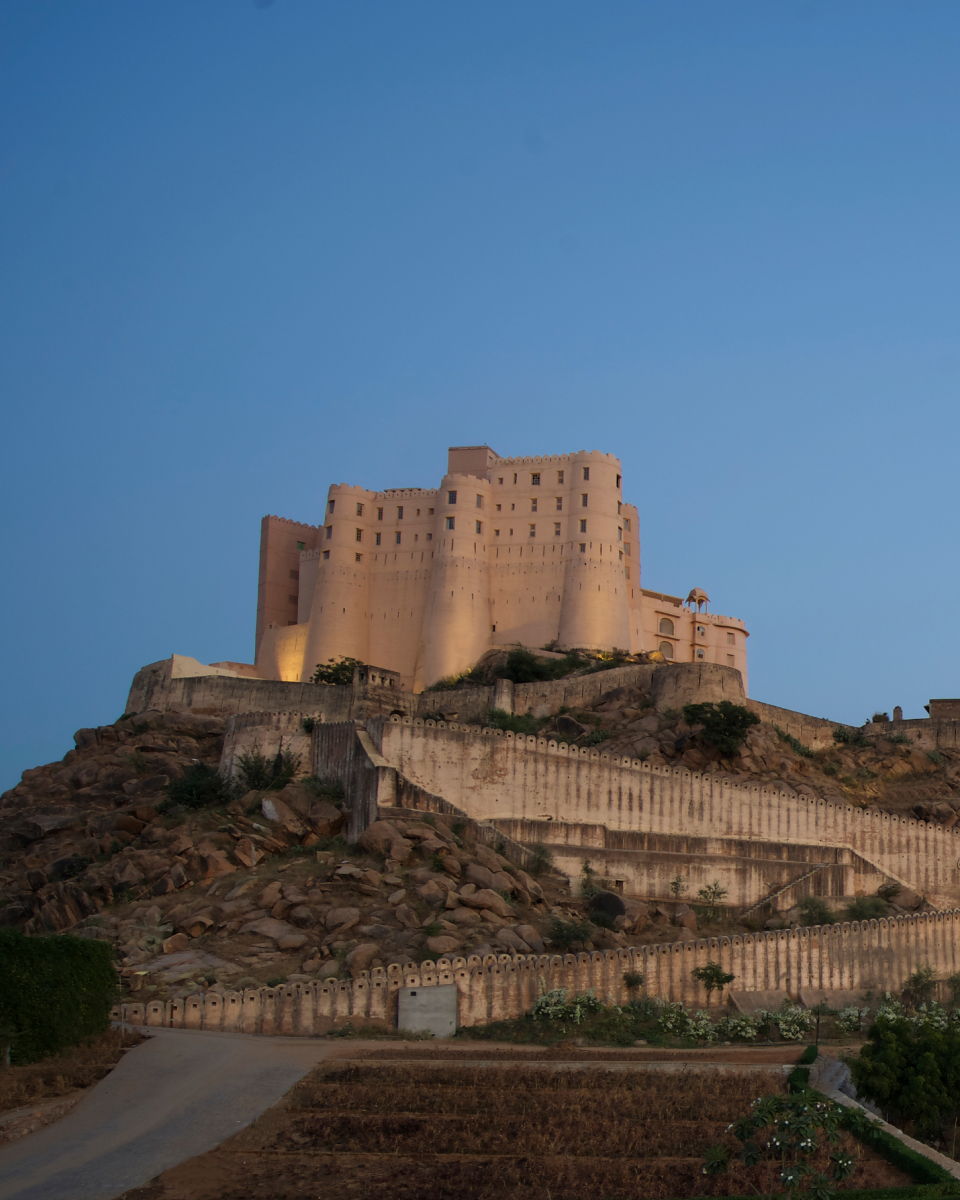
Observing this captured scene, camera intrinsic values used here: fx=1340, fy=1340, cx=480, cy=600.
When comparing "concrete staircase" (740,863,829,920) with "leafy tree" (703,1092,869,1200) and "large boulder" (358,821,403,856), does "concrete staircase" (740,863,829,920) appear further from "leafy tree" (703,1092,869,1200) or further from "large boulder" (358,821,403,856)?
"leafy tree" (703,1092,869,1200)

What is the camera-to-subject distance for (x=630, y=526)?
5875 centimetres

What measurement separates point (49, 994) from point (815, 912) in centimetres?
1845

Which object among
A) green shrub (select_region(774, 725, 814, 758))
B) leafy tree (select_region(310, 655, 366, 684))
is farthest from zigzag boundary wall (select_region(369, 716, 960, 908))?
leafy tree (select_region(310, 655, 366, 684))

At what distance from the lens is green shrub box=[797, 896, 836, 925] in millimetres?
31047

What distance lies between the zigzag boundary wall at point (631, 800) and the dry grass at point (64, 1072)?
11771mm

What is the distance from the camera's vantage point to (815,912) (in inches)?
1233

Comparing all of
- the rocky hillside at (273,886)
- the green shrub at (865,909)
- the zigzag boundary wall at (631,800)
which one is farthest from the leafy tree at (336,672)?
the green shrub at (865,909)

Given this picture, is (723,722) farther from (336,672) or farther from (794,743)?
(336,672)

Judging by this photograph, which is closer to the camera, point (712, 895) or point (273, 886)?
point (273, 886)

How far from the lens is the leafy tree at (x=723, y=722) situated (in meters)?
38.4

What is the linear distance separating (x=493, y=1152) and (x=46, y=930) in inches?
576

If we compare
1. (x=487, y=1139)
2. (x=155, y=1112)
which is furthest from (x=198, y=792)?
(x=487, y=1139)

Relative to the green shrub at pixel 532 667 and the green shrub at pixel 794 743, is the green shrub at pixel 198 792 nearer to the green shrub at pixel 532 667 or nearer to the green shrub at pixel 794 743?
the green shrub at pixel 532 667

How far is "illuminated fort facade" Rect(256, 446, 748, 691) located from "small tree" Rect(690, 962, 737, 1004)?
27.5 m
